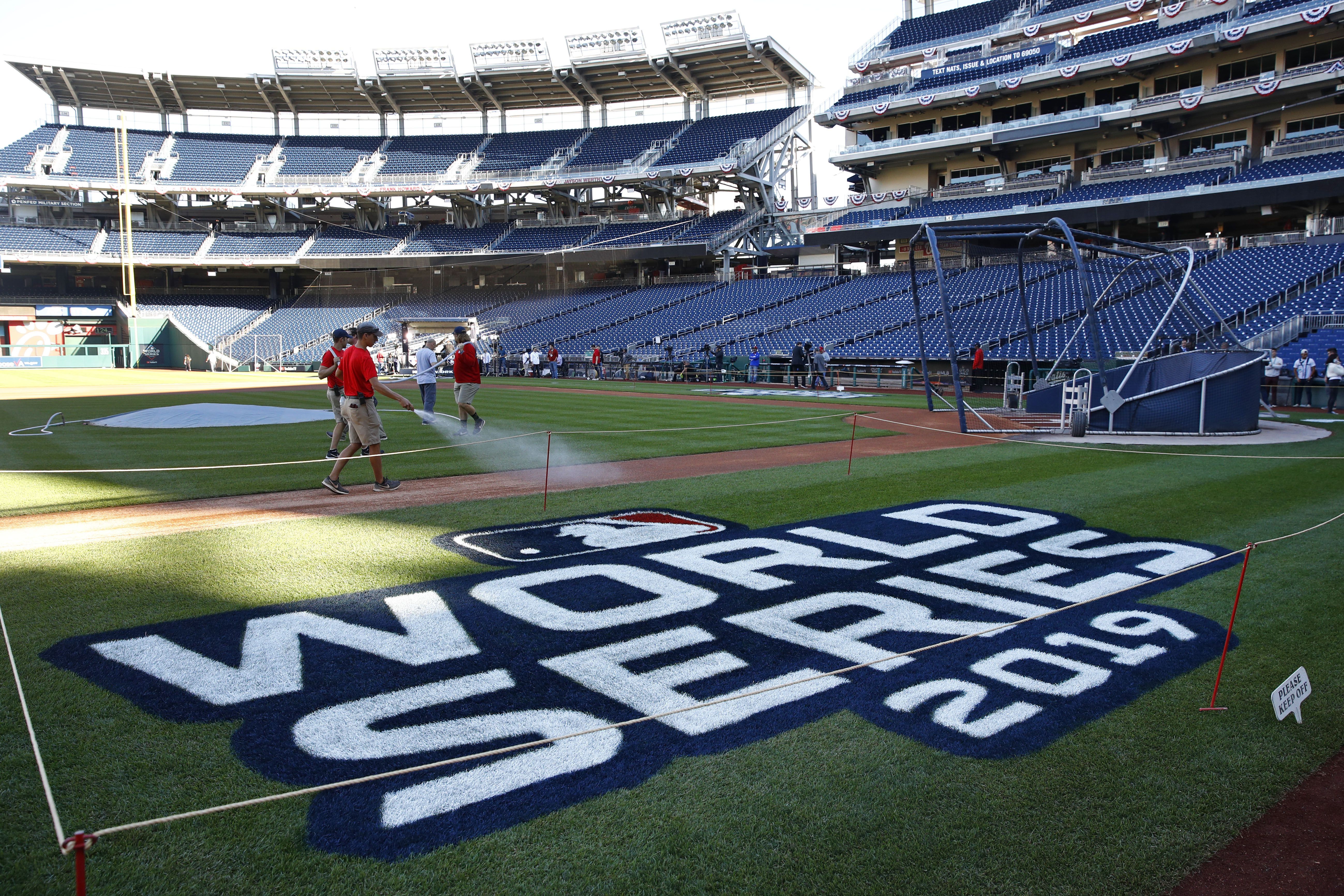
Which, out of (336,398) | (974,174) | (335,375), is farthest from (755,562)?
(974,174)

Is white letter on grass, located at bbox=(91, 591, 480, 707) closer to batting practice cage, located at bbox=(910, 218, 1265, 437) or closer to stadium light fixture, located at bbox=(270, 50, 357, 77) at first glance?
batting practice cage, located at bbox=(910, 218, 1265, 437)

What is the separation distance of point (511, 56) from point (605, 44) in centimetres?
690

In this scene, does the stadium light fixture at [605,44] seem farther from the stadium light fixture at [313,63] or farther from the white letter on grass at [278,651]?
the white letter on grass at [278,651]

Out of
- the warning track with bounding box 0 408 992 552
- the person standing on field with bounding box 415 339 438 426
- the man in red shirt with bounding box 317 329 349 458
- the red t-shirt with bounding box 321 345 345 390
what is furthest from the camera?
the person standing on field with bounding box 415 339 438 426

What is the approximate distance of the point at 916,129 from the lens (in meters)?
48.6

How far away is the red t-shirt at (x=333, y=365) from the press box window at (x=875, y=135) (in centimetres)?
4330

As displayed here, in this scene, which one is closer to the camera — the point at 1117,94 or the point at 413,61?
the point at 1117,94

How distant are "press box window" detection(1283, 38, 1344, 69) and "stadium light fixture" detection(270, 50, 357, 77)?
54146 millimetres

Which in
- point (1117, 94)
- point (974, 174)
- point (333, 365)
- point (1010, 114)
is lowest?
point (333, 365)

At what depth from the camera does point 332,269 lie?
57500mm

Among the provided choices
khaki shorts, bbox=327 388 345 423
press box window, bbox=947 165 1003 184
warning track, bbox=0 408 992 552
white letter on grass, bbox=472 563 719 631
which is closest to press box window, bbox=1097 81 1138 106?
press box window, bbox=947 165 1003 184

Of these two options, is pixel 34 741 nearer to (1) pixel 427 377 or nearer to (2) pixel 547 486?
(2) pixel 547 486

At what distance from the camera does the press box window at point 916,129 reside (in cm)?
4775

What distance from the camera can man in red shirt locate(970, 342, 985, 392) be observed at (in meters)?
29.4
